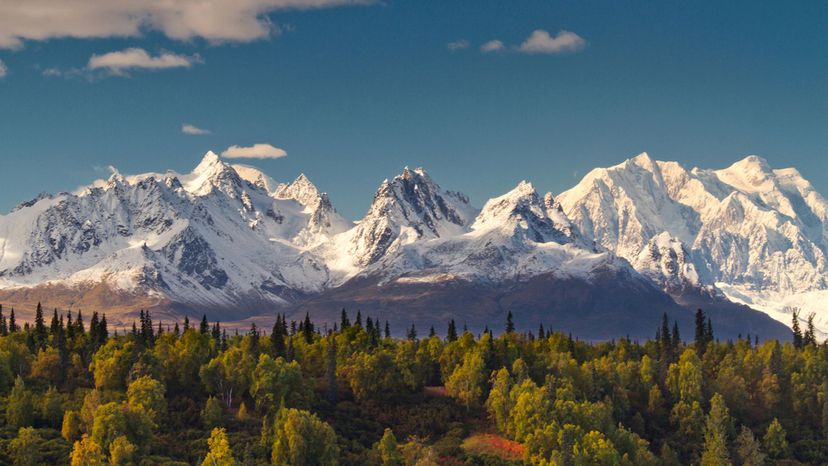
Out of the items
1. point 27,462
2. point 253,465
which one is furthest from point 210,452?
point 27,462

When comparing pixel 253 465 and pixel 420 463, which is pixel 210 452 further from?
pixel 420 463

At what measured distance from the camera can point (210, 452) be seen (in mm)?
199375

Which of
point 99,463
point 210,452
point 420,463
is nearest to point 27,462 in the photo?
point 99,463

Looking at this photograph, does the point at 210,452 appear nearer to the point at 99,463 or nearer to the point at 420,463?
the point at 99,463

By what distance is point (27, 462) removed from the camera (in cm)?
19738

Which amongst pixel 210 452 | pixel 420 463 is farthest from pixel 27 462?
pixel 420 463

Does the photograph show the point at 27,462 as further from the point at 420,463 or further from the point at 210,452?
the point at 420,463

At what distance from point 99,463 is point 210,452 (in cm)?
1763

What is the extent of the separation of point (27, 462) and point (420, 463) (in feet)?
209

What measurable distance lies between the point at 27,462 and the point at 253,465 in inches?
1445

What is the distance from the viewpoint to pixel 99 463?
641 feet

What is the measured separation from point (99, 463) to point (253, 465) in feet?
80.5

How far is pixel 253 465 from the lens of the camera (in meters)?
197

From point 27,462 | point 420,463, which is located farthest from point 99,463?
point 420,463
